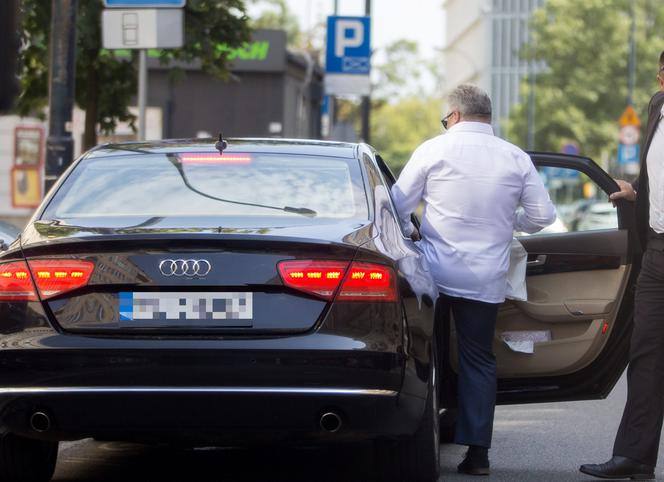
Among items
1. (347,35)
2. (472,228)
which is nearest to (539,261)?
(472,228)

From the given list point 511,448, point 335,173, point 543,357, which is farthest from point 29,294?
point 511,448

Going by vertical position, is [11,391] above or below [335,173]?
below

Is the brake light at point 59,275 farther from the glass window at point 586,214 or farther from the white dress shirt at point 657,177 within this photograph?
the glass window at point 586,214

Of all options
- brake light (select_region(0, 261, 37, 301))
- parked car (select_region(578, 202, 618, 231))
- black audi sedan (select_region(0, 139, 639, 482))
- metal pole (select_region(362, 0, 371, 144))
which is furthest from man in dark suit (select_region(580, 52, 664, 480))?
parked car (select_region(578, 202, 618, 231))

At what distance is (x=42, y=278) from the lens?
555 centimetres

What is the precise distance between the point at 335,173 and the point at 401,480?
1.28 metres

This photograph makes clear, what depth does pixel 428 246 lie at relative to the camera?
22.6ft

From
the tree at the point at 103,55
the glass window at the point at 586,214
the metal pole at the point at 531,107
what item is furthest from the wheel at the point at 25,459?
the metal pole at the point at 531,107

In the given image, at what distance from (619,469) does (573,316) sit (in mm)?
874

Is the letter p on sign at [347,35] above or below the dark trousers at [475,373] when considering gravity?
above

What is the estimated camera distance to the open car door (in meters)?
7.19

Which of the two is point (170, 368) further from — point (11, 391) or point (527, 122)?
point (527, 122)

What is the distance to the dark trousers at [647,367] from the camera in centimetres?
658

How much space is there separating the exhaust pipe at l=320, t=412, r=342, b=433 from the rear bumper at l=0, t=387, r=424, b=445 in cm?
1
